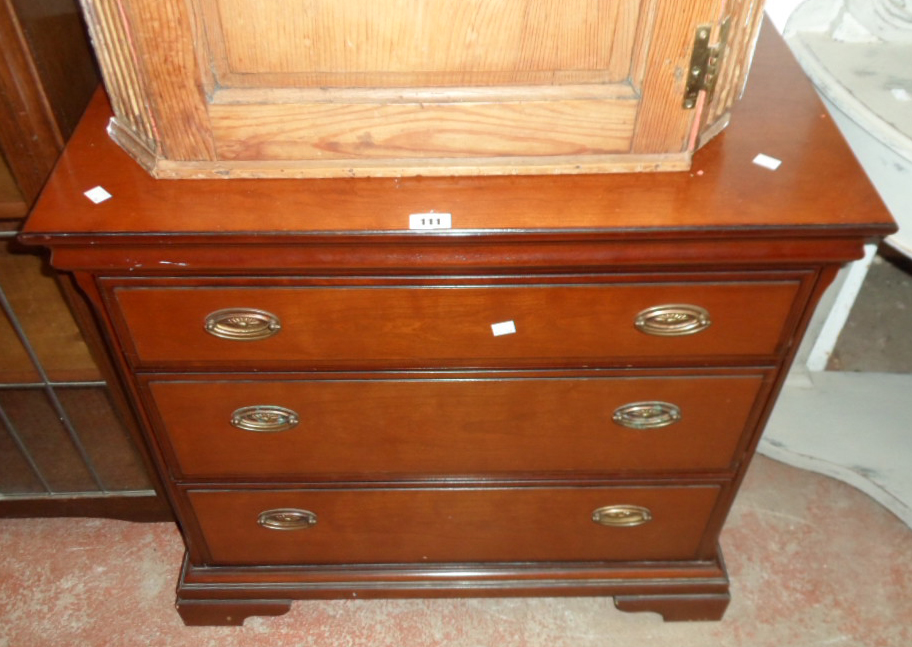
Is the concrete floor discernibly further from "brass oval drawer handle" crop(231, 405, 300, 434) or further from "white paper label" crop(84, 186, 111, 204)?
"white paper label" crop(84, 186, 111, 204)

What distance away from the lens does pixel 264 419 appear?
4.09 feet

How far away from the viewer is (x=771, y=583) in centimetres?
170

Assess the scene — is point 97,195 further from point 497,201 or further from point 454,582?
point 454,582

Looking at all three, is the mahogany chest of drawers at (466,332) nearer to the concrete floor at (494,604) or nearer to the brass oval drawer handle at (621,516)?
the brass oval drawer handle at (621,516)

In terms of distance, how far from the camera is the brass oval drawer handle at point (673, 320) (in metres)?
1.09

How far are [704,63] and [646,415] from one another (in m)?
0.53

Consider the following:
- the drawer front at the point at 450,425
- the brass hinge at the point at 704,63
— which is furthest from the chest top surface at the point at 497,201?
the drawer front at the point at 450,425

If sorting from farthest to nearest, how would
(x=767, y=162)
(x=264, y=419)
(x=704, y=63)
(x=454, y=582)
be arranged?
(x=454, y=582), (x=264, y=419), (x=767, y=162), (x=704, y=63)

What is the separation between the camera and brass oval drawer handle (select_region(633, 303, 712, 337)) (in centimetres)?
109

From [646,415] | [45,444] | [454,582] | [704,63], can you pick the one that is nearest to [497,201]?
[704,63]

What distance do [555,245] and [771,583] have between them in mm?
1079

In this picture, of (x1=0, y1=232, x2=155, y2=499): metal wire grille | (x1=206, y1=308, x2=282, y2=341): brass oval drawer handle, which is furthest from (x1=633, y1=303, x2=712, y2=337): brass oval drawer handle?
(x1=0, y1=232, x2=155, y2=499): metal wire grille

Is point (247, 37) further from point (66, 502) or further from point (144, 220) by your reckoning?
point (66, 502)

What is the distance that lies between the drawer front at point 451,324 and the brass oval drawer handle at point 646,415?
0.36ft
